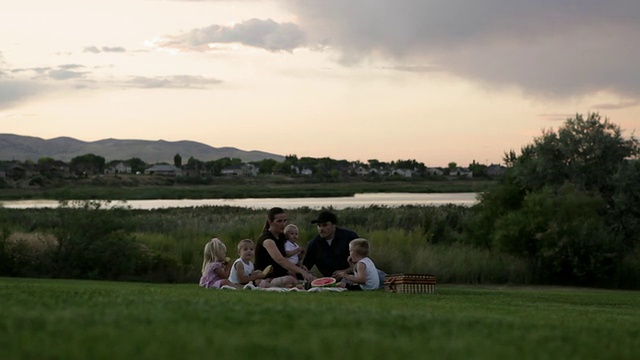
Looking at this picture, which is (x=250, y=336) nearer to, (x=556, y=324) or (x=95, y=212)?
(x=556, y=324)

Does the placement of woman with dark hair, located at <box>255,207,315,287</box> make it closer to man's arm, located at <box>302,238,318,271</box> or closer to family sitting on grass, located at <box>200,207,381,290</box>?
family sitting on grass, located at <box>200,207,381,290</box>

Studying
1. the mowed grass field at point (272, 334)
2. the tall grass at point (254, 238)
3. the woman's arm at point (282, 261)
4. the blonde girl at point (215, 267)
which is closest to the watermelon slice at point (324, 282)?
the woman's arm at point (282, 261)

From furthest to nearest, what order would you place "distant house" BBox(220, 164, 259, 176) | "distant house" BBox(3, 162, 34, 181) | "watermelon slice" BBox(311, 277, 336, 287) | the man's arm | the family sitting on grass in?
"distant house" BBox(220, 164, 259, 176), "distant house" BBox(3, 162, 34, 181), the man's arm, the family sitting on grass, "watermelon slice" BBox(311, 277, 336, 287)

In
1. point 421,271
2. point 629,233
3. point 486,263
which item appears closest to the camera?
point 421,271

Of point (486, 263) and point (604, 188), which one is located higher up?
point (604, 188)

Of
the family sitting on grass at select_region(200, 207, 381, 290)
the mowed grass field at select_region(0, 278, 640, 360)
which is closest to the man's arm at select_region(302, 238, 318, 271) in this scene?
the family sitting on grass at select_region(200, 207, 381, 290)

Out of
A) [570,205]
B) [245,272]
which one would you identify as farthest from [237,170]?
[245,272]

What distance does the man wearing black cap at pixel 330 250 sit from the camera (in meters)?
18.0

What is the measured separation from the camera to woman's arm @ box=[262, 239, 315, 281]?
17031 millimetres

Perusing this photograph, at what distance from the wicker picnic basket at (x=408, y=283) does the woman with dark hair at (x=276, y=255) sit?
148cm

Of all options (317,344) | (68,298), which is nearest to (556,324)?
(317,344)

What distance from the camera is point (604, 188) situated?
4022cm

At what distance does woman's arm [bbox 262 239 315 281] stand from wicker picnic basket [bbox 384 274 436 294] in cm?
148

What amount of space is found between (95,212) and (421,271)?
10665 millimetres
